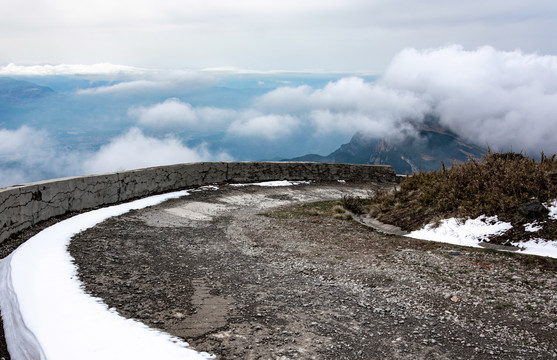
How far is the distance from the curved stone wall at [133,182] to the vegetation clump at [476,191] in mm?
7171

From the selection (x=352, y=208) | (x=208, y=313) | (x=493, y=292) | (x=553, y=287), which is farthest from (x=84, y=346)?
(x=352, y=208)

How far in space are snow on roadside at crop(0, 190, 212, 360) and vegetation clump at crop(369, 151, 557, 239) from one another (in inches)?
270

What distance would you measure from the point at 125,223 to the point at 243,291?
506 cm

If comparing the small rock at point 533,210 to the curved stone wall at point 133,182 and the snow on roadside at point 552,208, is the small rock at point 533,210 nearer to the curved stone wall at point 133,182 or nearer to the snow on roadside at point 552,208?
the snow on roadside at point 552,208

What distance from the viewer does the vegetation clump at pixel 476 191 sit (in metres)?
8.48

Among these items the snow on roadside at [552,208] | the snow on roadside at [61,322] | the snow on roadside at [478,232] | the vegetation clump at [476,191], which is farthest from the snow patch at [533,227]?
the snow on roadside at [61,322]

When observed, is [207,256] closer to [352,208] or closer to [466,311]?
[466,311]

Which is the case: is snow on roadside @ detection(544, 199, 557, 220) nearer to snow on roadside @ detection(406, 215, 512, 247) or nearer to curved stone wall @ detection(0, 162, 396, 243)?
snow on roadside @ detection(406, 215, 512, 247)

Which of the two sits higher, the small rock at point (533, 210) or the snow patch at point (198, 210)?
the small rock at point (533, 210)

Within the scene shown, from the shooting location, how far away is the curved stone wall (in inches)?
331

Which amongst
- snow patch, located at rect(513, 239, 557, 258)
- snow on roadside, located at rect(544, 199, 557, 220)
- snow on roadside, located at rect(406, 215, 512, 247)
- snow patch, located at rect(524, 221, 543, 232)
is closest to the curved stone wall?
snow on roadside, located at rect(406, 215, 512, 247)

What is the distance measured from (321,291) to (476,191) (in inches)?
224

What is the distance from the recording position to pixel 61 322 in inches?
175

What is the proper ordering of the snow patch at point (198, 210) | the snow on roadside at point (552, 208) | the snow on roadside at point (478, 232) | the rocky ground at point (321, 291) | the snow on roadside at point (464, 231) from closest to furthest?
the rocky ground at point (321, 291) < the snow on roadside at point (478, 232) < the snow on roadside at point (552, 208) < the snow on roadside at point (464, 231) < the snow patch at point (198, 210)
